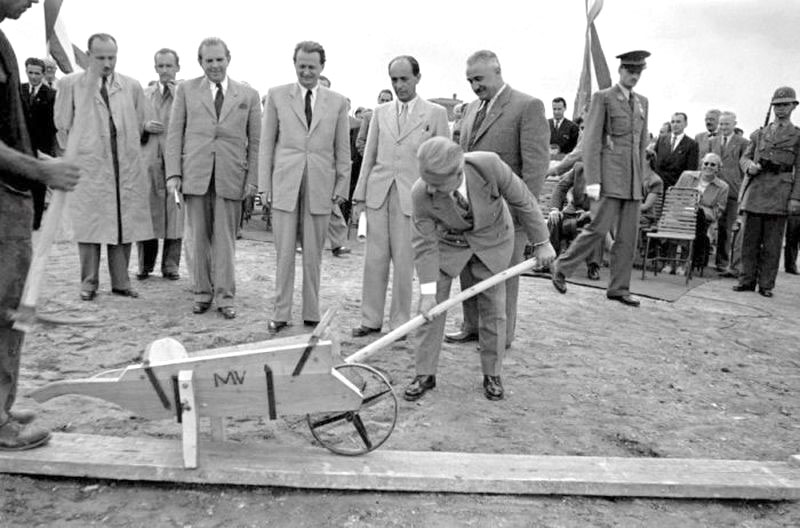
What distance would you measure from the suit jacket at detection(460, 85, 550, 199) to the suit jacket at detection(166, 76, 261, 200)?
2030 mm

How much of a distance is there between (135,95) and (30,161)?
398 cm

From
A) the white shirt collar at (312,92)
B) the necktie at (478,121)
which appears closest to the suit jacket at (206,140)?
the white shirt collar at (312,92)

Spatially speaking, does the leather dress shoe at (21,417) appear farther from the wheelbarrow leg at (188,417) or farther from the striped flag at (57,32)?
the striped flag at (57,32)

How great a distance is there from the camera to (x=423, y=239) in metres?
4.04

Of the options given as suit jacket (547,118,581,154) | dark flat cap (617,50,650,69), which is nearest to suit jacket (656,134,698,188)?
suit jacket (547,118,581,154)

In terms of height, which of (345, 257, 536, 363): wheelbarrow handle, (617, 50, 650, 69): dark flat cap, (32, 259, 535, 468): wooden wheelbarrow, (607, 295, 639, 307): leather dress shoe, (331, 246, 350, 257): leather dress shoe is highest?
(617, 50, 650, 69): dark flat cap

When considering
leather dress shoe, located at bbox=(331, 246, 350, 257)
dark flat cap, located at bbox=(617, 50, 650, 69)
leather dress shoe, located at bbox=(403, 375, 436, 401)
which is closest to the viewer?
leather dress shoe, located at bbox=(403, 375, 436, 401)

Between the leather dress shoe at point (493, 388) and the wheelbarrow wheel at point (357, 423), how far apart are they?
617 millimetres

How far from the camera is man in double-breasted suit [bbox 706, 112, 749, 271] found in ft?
34.6

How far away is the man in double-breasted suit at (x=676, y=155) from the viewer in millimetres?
10562

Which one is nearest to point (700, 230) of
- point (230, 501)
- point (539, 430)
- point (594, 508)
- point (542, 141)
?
point (542, 141)

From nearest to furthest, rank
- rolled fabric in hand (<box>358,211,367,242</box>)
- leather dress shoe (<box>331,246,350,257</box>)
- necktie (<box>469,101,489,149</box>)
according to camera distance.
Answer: necktie (<box>469,101,489,149</box>) < rolled fabric in hand (<box>358,211,367,242</box>) < leather dress shoe (<box>331,246,350,257</box>)

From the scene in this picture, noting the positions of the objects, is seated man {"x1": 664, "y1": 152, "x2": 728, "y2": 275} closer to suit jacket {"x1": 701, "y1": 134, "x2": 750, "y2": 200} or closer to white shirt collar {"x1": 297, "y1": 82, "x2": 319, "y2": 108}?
suit jacket {"x1": 701, "y1": 134, "x2": 750, "y2": 200}

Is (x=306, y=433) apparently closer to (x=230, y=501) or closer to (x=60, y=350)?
(x=230, y=501)
